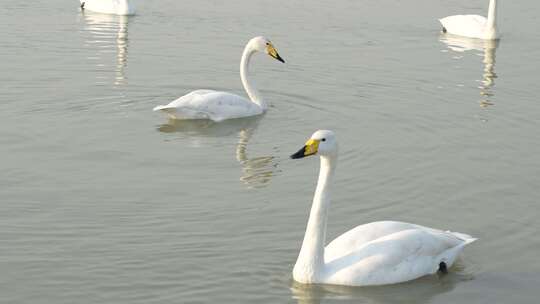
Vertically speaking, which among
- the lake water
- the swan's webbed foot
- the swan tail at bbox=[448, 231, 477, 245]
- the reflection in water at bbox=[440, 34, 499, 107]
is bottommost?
the reflection in water at bbox=[440, 34, 499, 107]

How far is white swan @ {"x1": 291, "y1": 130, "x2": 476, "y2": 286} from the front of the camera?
827 centimetres

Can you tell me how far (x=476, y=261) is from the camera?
9141 millimetres

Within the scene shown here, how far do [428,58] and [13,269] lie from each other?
1222 cm

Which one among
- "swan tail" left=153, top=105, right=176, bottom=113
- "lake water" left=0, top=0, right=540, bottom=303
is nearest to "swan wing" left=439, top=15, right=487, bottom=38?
"lake water" left=0, top=0, right=540, bottom=303

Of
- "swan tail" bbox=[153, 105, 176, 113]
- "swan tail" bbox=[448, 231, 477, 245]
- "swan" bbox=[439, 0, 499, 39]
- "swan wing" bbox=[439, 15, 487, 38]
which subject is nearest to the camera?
"swan tail" bbox=[448, 231, 477, 245]

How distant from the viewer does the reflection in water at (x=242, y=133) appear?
11.6 m

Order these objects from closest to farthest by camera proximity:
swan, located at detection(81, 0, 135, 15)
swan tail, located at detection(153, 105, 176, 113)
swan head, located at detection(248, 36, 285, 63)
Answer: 1. swan tail, located at detection(153, 105, 176, 113)
2. swan head, located at detection(248, 36, 285, 63)
3. swan, located at detection(81, 0, 135, 15)

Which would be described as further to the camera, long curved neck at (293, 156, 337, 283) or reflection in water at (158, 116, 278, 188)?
reflection in water at (158, 116, 278, 188)

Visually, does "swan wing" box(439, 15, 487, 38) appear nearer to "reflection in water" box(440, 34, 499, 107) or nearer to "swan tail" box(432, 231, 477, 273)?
"reflection in water" box(440, 34, 499, 107)

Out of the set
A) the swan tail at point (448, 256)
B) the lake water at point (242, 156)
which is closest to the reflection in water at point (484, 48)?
the lake water at point (242, 156)

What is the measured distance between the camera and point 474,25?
880 inches

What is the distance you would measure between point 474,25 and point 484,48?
119cm

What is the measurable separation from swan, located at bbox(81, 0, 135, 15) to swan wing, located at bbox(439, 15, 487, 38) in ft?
22.7

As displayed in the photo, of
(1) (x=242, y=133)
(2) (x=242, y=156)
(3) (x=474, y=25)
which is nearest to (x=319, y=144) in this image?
(2) (x=242, y=156)
